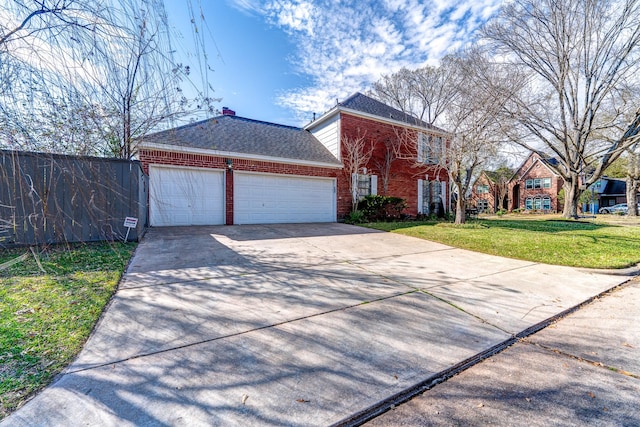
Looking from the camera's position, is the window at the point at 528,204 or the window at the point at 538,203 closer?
the window at the point at 538,203

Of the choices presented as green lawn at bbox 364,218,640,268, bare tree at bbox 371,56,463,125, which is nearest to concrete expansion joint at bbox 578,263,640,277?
green lawn at bbox 364,218,640,268

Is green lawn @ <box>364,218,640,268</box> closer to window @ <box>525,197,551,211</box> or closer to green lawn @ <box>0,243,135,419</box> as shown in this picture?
green lawn @ <box>0,243,135,419</box>

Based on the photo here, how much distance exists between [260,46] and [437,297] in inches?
131

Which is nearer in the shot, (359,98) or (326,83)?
(326,83)

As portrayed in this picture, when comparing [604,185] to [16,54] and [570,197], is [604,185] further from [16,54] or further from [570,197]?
[16,54]

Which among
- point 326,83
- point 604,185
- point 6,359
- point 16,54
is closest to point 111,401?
point 6,359

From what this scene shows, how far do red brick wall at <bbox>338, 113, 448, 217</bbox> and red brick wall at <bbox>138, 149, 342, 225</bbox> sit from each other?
42.4 inches

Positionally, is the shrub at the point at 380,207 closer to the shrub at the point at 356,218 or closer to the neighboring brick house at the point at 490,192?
the shrub at the point at 356,218

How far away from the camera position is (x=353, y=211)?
11789 millimetres

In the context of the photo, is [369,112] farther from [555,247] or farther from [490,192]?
[490,192]

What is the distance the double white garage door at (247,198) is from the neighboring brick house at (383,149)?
3.92ft

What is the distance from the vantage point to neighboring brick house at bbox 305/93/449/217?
39.3 ft

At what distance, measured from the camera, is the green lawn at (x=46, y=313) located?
175 centimetres

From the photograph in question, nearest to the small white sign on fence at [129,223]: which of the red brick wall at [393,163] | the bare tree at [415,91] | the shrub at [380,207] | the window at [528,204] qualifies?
the red brick wall at [393,163]
